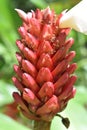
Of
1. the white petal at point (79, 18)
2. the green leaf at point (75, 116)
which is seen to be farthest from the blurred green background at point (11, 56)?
the white petal at point (79, 18)

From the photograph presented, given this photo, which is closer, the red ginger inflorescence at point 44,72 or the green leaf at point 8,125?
the red ginger inflorescence at point 44,72

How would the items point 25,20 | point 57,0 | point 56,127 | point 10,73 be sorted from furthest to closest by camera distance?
1. point 57,0
2. point 10,73
3. point 56,127
4. point 25,20

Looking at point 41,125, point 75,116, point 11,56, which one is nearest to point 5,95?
point 75,116

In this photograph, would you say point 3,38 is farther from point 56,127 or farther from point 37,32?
point 37,32

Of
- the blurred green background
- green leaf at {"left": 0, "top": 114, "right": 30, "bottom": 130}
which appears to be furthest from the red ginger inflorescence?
the blurred green background

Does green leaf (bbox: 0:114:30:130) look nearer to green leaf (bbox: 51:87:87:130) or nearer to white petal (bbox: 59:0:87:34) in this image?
green leaf (bbox: 51:87:87:130)

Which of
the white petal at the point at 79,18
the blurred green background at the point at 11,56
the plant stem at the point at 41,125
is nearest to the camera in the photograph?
the white petal at the point at 79,18

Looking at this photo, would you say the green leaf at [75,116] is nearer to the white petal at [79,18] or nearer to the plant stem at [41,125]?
the plant stem at [41,125]

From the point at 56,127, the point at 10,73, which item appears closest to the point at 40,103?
the point at 56,127
